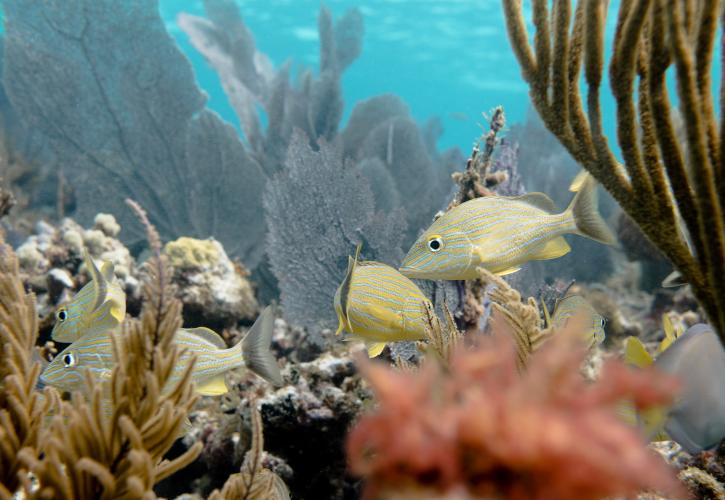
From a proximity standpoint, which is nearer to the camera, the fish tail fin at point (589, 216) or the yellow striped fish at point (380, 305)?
the fish tail fin at point (589, 216)

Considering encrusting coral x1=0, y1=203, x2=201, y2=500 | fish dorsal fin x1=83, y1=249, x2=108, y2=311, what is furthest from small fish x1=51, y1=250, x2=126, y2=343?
encrusting coral x1=0, y1=203, x2=201, y2=500

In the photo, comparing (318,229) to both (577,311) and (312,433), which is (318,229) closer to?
(312,433)

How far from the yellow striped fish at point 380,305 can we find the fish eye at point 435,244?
25 centimetres

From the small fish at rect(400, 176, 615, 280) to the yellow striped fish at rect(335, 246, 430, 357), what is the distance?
0.13 m

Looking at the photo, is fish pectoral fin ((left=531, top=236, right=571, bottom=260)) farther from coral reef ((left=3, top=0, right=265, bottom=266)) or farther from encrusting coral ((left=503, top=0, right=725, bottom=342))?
coral reef ((left=3, top=0, right=265, bottom=266))

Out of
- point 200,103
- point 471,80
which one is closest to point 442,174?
point 200,103

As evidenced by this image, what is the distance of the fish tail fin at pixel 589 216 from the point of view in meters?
2.41

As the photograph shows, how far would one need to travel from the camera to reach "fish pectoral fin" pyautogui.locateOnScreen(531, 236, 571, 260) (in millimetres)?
2680

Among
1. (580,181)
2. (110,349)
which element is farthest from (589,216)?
(110,349)

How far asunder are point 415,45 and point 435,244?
45851mm

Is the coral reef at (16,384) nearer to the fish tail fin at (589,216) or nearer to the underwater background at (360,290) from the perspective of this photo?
the underwater background at (360,290)

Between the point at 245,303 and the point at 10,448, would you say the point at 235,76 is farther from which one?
the point at 10,448

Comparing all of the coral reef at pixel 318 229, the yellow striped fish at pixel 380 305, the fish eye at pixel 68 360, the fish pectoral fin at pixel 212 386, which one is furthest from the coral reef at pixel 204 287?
the yellow striped fish at pixel 380 305

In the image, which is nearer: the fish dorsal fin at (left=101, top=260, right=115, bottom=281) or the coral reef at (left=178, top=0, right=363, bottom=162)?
the fish dorsal fin at (left=101, top=260, right=115, bottom=281)
